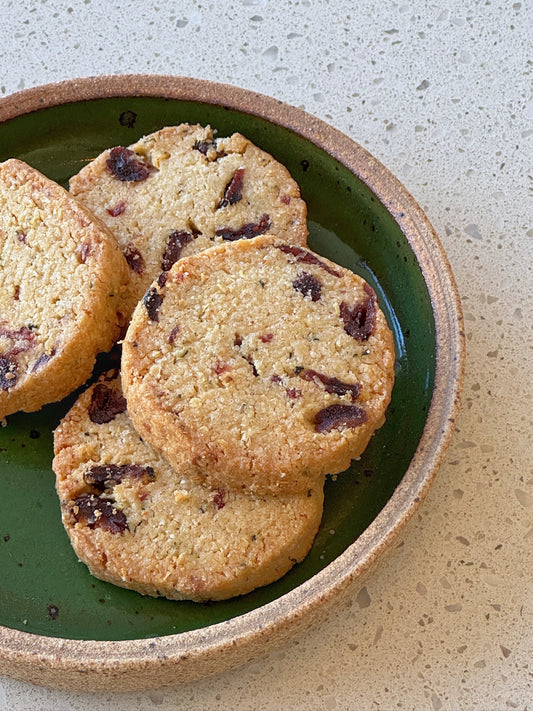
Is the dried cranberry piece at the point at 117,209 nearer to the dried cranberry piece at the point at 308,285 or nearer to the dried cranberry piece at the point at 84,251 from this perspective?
the dried cranberry piece at the point at 84,251

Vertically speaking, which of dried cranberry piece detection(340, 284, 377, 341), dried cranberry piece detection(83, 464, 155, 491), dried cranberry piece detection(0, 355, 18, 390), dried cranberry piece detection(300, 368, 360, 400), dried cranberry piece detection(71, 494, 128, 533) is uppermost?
dried cranberry piece detection(340, 284, 377, 341)

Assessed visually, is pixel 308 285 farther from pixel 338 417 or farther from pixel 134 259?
pixel 134 259

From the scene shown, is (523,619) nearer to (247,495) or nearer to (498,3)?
(247,495)

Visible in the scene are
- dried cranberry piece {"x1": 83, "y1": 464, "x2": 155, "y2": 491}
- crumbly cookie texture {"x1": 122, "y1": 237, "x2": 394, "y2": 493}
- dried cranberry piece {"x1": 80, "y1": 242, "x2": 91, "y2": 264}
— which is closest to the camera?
crumbly cookie texture {"x1": 122, "y1": 237, "x2": 394, "y2": 493}

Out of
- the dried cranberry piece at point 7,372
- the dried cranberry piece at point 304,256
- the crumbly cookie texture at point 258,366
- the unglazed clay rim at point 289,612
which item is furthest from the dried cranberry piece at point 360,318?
the dried cranberry piece at point 7,372

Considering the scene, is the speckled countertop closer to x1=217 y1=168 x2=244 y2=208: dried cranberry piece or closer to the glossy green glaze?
the glossy green glaze

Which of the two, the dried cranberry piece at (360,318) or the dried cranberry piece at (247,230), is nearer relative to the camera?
the dried cranberry piece at (360,318)

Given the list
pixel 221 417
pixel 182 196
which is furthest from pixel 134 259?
pixel 221 417

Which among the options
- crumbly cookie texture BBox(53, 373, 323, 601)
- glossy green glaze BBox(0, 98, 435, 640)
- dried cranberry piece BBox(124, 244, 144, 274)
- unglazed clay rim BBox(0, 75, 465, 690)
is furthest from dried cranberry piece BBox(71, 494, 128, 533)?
dried cranberry piece BBox(124, 244, 144, 274)
